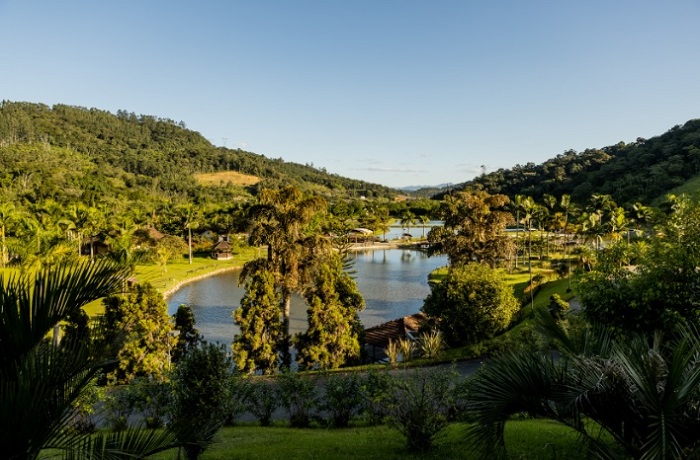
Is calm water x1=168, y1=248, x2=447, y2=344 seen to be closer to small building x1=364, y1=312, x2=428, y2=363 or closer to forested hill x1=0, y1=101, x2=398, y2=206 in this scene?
small building x1=364, y1=312, x2=428, y2=363

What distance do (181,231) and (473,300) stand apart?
159 ft

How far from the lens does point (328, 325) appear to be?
1900 cm

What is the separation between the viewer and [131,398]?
42.1 feet

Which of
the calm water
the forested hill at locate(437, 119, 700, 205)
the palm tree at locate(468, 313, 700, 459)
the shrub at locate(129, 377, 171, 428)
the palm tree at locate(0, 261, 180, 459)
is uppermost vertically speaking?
the forested hill at locate(437, 119, 700, 205)

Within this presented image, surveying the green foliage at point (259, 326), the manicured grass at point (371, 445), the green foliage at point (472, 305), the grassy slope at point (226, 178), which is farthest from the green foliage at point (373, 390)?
the grassy slope at point (226, 178)

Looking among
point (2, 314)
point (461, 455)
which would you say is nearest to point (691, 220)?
point (461, 455)

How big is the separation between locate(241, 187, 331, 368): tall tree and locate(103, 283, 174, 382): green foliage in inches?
147

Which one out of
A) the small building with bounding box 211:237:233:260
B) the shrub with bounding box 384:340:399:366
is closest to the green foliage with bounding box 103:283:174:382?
the shrub with bounding box 384:340:399:366

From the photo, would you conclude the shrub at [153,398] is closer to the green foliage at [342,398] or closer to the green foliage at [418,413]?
the green foliage at [342,398]

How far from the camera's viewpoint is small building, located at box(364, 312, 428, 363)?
73.4 ft

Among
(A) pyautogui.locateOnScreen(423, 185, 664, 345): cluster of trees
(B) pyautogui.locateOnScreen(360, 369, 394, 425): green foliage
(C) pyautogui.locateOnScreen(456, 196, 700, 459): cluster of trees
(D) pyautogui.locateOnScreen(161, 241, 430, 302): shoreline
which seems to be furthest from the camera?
(D) pyautogui.locateOnScreen(161, 241, 430, 302): shoreline

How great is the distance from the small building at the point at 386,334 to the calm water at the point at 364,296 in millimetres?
5181

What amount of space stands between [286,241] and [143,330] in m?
A: 6.42

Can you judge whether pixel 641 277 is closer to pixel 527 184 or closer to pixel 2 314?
pixel 2 314
